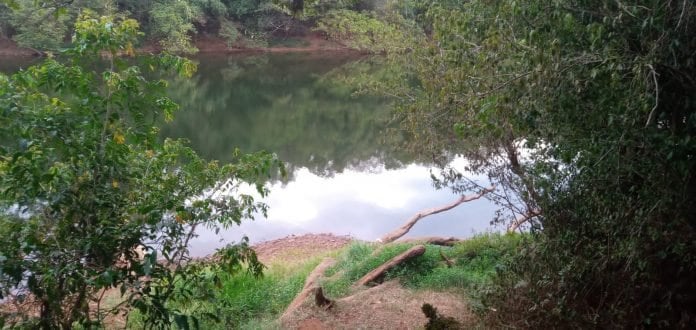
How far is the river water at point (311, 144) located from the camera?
11.4m

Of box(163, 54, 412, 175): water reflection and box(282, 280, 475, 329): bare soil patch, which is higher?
box(163, 54, 412, 175): water reflection

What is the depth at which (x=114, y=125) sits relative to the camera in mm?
3363

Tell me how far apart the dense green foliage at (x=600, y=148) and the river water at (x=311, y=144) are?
11.2ft

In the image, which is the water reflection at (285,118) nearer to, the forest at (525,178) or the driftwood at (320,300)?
the driftwood at (320,300)

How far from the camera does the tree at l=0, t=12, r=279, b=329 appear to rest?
280 centimetres

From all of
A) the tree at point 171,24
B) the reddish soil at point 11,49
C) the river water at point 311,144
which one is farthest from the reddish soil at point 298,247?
the reddish soil at point 11,49

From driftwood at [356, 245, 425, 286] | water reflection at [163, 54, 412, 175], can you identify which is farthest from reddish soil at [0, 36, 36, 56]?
driftwood at [356, 245, 425, 286]

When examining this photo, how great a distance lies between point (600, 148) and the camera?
9.84 ft

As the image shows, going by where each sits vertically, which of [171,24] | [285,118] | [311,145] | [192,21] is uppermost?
[192,21]

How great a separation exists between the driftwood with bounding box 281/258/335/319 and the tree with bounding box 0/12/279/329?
219 cm

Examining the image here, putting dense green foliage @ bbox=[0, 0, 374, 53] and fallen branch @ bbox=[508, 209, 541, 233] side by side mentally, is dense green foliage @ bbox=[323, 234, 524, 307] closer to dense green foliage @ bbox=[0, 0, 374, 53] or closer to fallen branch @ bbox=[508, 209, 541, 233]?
fallen branch @ bbox=[508, 209, 541, 233]

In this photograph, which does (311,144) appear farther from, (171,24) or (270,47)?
(270,47)

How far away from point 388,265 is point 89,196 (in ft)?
13.0

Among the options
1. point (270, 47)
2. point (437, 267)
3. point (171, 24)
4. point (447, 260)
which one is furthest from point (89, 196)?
point (270, 47)
